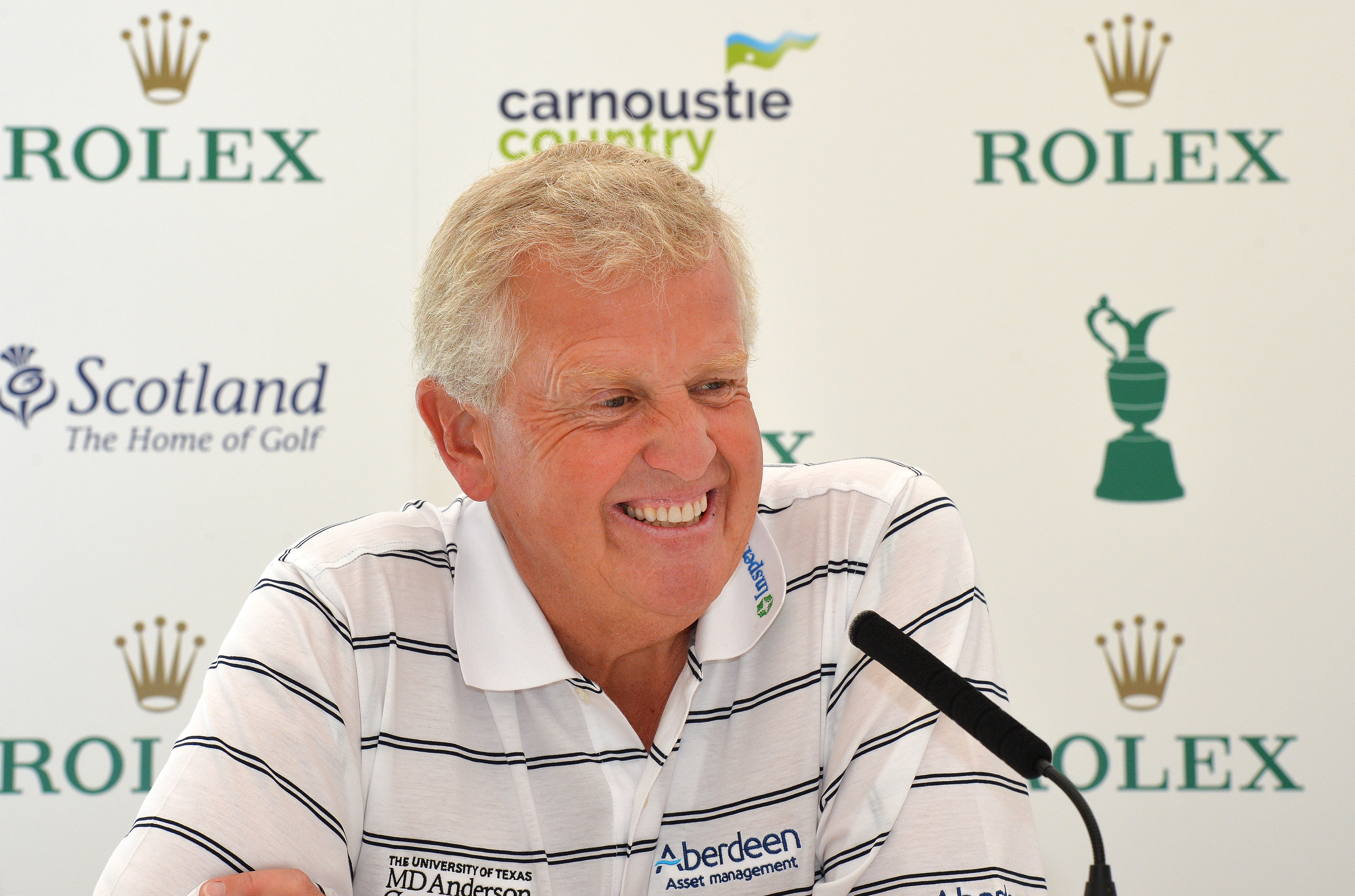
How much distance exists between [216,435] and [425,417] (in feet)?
4.62

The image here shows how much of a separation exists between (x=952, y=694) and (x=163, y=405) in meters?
2.11

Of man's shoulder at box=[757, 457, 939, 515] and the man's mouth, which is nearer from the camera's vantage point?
the man's mouth

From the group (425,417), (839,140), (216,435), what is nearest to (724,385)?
(425,417)

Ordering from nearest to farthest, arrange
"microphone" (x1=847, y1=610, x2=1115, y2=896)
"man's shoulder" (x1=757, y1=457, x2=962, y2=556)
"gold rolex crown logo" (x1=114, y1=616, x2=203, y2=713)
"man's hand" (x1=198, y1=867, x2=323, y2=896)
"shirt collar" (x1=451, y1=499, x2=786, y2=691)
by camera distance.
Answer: "microphone" (x1=847, y1=610, x2=1115, y2=896) → "man's hand" (x1=198, y1=867, x2=323, y2=896) → "shirt collar" (x1=451, y1=499, x2=786, y2=691) → "man's shoulder" (x1=757, y1=457, x2=962, y2=556) → "gold rolex crown logo" (x1=114, y1=616, x2=203, y2=713)

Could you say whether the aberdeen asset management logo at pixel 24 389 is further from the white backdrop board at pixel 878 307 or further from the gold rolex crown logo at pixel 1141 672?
the gold rolex crown logo at pixel 1141 672

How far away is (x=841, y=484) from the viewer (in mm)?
1414

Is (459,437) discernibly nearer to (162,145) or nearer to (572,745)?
(572,745)

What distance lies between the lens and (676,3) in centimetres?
257

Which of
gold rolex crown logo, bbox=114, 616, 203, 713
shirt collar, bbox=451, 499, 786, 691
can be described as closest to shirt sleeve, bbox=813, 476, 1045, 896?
shirt collar, bbox=451, 499, 786, 691

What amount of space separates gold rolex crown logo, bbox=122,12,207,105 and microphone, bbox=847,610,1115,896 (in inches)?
85.5

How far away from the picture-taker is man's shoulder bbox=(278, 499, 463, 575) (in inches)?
50.6

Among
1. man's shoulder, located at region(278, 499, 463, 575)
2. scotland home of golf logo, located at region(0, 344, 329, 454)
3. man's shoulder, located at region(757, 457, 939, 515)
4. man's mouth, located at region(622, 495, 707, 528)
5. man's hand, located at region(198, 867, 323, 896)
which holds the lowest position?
man's hand, located at region(198, 867, 323, 896)

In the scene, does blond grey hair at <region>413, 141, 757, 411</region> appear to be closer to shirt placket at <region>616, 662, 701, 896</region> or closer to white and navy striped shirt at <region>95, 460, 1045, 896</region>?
white and navy striped shirt at <region>95, 460, 1045, 896</region>

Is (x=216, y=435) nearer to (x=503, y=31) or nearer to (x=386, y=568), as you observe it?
(x=503, y=31)
